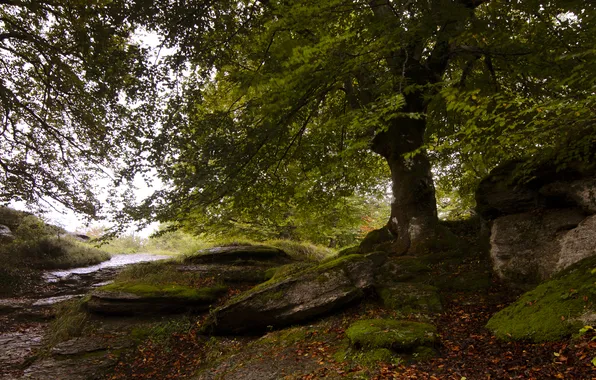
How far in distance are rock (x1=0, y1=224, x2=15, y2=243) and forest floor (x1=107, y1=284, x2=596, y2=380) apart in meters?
11.1

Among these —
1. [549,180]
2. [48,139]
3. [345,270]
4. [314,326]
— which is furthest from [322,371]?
[48,139]

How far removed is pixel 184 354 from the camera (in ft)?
21.5

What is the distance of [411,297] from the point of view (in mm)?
6070

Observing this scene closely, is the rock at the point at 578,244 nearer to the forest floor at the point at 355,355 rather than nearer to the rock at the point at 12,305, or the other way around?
the forest floor at the point at 355,355

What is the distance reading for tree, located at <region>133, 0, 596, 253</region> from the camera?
5.20 meters

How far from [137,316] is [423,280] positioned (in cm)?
666

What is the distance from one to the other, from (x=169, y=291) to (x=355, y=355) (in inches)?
222

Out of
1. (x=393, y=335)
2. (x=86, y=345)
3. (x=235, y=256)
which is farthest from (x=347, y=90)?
(x=86, y=345)

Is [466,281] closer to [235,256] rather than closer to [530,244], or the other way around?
[530,244]

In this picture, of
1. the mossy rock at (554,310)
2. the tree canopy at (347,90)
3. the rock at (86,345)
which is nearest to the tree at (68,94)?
the tree canopy at (347,90)

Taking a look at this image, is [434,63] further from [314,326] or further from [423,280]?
[314,326]

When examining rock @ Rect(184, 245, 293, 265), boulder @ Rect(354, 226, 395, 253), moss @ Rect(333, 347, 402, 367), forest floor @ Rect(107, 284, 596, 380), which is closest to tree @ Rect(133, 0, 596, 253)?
boulder @ Rect(354, 226, 395, 253)

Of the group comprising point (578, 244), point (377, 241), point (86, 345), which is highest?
point (377, 241)

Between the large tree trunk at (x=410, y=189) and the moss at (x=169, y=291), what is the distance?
193 inches
